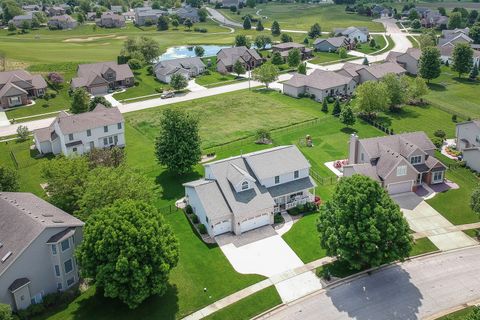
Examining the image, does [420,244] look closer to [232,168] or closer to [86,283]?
[232,168]

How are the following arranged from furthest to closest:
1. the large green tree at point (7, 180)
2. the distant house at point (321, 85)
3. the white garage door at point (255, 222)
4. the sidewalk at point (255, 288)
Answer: the distant house at point (321, 85) < the large green tree at point (7, 180) < the white garage door at point (255, 222) < the sidewalk at point (255, 288)

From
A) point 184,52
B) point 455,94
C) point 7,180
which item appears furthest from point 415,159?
point 184,52

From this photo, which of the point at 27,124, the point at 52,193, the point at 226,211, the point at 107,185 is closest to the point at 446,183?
the point at 226,211

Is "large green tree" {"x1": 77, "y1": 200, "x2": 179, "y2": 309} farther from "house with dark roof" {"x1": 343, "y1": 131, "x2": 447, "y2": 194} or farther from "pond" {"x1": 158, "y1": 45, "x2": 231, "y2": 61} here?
"pond" {"x1": 158, "y1": 45, "x2": 231, "y2": 61}

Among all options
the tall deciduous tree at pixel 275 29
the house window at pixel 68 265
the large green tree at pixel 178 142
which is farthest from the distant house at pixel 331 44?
the house window at pixel 68 265

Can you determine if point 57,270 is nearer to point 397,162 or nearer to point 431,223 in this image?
point 431,223

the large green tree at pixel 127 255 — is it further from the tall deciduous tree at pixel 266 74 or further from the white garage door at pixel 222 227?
the tall deciduous tree at pixel 266 74

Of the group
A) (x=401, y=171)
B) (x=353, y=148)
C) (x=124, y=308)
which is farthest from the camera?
(x=353, y=148)
